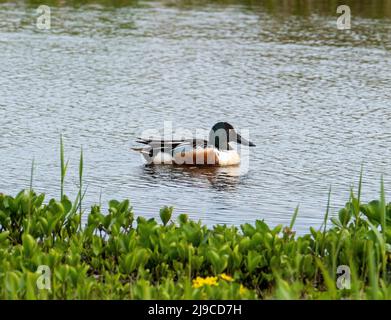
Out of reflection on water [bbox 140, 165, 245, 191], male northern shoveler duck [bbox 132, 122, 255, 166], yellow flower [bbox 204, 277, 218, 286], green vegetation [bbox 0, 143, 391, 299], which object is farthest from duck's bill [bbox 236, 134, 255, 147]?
yellow flower [bbox 204, 277, 218, 286]

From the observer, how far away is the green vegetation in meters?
5.96

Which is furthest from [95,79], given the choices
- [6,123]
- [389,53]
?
[389,53]

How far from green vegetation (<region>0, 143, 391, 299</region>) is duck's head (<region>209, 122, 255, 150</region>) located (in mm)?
4866

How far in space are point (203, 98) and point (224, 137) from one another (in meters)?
3.01

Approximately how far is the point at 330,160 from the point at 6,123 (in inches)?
161

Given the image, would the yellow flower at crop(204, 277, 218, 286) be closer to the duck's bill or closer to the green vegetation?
the green vegetation

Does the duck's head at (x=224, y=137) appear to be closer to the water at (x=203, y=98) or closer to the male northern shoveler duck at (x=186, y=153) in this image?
the male northern shoveler duck at (x=186, y=153)

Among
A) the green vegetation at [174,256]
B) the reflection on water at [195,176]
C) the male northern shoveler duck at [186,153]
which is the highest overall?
the green vegetation at [174,256]

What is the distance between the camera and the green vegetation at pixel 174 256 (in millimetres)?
5961

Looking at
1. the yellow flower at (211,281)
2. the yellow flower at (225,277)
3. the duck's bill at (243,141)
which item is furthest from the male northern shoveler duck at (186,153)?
the yellow flower at (211,281)

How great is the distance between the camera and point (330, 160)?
1162 cm

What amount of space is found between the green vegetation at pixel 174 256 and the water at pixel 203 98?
78.5 inches

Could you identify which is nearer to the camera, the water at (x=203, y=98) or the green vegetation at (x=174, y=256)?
the green vegetation at (x=174, y=256)
